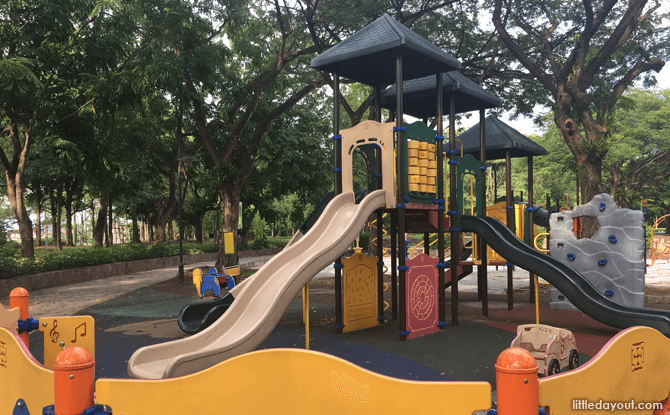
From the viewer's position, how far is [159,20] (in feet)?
53.6

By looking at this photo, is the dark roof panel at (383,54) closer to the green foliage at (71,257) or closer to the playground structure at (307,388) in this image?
the playground structure at (307,388)

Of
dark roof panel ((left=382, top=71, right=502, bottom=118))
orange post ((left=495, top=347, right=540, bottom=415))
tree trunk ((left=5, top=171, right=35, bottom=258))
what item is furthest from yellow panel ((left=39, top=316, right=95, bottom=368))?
tree trunk ((left=5, top=171, right=35, bottom=258))

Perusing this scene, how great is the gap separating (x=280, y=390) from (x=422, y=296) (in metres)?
5.99

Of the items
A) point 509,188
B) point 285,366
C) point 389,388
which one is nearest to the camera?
point 389,388

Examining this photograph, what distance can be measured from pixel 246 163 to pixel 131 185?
32.0 ft

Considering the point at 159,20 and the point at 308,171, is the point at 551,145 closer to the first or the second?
the point at 308,171

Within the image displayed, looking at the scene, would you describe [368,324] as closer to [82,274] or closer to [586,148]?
[586,148]

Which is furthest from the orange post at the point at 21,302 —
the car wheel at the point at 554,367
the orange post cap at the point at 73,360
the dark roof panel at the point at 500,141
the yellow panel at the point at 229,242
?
the yellow panel at the point at 229,242

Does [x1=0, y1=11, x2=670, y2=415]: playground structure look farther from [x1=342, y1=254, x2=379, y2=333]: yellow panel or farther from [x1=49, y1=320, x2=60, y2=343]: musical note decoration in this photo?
[x1=49, y1=320, x2=60, y2=343]: musical note decoration

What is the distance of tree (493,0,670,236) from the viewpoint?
15.6 m

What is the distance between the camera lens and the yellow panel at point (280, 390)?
9.02ft

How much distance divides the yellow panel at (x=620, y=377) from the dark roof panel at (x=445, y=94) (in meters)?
7.31

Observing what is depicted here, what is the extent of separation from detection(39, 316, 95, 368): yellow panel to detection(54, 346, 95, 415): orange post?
6.84 ft

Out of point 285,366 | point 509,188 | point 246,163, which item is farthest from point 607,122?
point 285,366
